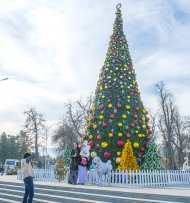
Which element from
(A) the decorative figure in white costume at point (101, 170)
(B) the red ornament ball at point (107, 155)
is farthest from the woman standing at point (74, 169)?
(B) the red ornament ball at point (107, 155)

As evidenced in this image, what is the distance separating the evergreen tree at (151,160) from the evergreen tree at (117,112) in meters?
0.44

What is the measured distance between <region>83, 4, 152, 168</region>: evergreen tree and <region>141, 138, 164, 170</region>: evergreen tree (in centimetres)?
44

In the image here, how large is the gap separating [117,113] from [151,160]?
365 cm

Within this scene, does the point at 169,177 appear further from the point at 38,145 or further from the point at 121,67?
the point at 38,145

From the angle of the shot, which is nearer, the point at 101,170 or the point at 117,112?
the point at 101,170

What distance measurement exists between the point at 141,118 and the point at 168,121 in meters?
18.6

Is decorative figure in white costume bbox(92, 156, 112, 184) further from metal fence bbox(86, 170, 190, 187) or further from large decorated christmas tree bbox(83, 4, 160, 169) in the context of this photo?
large decorated christmas tree bbox(83, 4, 160, 169)

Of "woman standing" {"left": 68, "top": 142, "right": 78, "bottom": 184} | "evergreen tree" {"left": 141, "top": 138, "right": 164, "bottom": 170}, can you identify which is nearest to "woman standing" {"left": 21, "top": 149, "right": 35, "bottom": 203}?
"woman standing" {"left": 68, "top": 142, "right": 78, "bottom": 184}

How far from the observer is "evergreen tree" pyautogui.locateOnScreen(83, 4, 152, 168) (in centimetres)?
1827

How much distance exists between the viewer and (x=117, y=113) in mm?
18812

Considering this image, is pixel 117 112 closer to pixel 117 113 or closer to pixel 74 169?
pixel 117 113

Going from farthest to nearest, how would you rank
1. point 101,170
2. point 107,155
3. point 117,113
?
point 117,113, point 107,155, point 101,170

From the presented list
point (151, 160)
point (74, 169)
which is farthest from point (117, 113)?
point (74, 169)

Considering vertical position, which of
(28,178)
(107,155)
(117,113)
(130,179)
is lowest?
(130,179)
